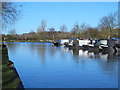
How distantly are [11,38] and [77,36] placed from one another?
194 feet

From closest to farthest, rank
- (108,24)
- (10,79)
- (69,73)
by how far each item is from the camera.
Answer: (10,79) → (69,73) → (108,24)

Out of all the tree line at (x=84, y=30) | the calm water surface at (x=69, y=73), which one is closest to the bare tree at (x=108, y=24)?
the tree line at (x=84, y=30)

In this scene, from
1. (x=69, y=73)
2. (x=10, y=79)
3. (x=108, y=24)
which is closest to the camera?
(x=10, y=79)

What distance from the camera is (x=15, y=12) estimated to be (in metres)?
18.9

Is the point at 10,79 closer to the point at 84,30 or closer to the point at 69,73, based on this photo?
the point at 69,73

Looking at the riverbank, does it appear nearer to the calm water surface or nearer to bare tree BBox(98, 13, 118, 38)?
the calm water surface

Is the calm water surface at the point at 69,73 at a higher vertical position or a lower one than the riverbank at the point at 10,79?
lower

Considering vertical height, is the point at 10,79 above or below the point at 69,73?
above

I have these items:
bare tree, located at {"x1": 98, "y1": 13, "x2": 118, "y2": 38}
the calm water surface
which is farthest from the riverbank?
bare tree, located at {"x1": 98, "y1": 13, "x2": 118, "y2": 38}

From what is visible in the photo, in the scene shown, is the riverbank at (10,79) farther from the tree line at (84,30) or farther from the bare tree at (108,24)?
the bare tree at (108,24)

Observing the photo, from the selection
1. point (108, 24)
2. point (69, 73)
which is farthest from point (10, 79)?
point (108, 24)

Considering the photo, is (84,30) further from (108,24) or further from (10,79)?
(10,79)

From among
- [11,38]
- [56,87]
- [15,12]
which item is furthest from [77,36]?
[56,87]

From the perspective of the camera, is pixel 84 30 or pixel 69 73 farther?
pixel 84 30
